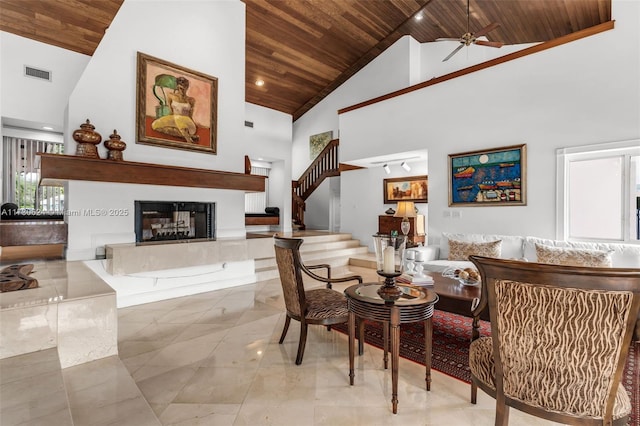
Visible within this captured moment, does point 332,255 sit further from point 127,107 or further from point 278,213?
point 127,107

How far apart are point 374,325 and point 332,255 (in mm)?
3633

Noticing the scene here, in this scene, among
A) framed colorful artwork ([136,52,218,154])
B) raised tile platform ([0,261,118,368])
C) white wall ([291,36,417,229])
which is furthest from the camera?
white wall ([291,36,417,229])

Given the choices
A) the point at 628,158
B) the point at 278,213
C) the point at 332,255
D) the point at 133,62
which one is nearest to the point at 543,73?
the point at 628,158

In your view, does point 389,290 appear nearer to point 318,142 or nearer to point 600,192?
point 600,192

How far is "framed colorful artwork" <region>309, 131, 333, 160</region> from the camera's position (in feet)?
31.9

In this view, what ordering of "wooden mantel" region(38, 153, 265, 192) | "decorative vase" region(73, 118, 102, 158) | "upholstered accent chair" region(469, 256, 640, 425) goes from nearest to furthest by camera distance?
"upholstered accent chair" region(469, 256, 640, 425), "wooden mantel" region(38, 153, 265, 192), "decorative vase" region(73, 118, 102, 158)

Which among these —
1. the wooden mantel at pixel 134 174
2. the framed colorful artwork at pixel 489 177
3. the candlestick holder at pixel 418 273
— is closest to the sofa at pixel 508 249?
the candlestick holder at pixel 418 273

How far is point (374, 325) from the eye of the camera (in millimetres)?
3375

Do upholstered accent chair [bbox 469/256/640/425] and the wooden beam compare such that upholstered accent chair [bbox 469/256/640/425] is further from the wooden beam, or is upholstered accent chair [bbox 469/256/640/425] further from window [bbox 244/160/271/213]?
window [bbox 244/160/271/213]

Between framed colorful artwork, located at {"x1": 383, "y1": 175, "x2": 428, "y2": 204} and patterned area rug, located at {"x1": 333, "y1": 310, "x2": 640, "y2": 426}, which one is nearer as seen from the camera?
patterned area rug, located at {"x1": 333, "y1": 310, "x2": 640, "y2": 426}

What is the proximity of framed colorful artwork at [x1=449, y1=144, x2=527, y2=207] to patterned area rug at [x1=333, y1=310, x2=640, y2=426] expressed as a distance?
93.1 inches

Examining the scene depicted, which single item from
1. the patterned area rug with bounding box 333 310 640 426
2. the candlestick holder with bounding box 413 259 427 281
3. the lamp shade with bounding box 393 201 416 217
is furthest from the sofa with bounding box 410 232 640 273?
the lamp shade with bounding box 393 201 416 217

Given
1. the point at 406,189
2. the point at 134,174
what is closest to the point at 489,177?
the point at 406,189

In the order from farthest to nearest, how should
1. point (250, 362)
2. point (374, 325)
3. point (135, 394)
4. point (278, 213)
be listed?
point (278, 213), point (374, 325), point (250, 362), point (135, 394)
